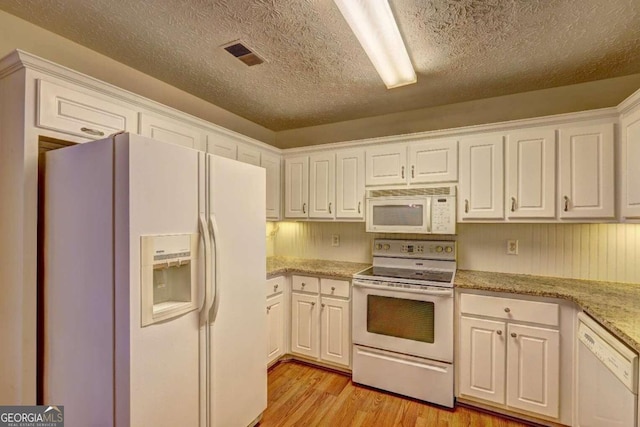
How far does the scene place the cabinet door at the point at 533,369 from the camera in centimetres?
195

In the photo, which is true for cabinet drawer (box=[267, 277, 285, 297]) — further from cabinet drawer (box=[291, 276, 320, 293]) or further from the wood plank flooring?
the wood plank flooring

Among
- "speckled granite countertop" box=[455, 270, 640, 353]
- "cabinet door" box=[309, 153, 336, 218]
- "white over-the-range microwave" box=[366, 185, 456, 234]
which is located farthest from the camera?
"cabinet door" box=[309, 153, 336, 218]

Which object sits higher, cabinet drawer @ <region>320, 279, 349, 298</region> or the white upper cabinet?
the white upper cabinet

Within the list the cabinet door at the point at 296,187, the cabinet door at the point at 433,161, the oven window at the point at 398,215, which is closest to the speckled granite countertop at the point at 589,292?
the oven window at the point at 398,215

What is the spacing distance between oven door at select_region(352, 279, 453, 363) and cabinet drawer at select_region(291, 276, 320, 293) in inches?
15.9

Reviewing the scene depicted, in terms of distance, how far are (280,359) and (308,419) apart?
860mm

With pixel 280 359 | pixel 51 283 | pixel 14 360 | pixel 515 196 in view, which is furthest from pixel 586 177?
pixel 14 360

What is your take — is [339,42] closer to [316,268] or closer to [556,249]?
[316,268]

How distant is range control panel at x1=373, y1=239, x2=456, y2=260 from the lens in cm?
269

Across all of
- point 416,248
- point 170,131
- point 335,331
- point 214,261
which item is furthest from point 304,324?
point 170,131

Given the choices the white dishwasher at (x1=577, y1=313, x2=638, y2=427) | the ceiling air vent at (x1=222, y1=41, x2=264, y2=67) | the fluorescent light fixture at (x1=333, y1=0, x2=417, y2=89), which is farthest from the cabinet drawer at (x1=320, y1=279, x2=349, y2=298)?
the ceiling air vent at (x1=222, y1=41, x2=264, y2=67)

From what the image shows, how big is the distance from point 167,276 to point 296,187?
189 cm

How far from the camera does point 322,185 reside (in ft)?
10.1

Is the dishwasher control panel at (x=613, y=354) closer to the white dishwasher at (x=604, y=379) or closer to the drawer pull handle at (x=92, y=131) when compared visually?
the white dishwasher at (x=604, y=379)
